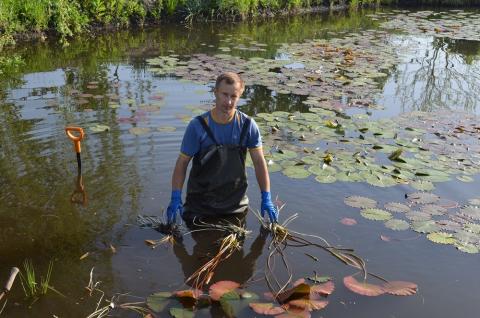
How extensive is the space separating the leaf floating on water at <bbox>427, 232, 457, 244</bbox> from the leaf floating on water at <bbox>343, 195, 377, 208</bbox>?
0.62 m

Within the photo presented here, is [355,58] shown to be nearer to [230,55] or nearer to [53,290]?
[230,55]

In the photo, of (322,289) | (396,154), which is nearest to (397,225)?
(322,289)

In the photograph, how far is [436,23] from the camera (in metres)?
16.0

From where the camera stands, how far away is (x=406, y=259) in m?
3.89

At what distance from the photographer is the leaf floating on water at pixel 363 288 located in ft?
11.2

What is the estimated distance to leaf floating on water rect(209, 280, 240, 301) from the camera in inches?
131

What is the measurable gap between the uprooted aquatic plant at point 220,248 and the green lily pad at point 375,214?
110 cm

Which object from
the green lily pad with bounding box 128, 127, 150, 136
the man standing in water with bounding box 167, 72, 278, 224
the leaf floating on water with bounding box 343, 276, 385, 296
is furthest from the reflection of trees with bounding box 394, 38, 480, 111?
the leaf floating on water with bounding box 343, 276, 385, 296

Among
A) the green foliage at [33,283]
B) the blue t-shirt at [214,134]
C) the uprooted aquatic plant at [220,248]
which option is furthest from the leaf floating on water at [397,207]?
the green foliage at [33,283]

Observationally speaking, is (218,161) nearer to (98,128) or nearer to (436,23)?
(98,128)

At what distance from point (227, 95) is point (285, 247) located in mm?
1292

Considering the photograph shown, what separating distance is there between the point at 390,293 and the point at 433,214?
1335 millimetres

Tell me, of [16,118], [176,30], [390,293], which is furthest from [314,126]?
[176,30]

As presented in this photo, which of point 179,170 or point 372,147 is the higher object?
point 179,170
